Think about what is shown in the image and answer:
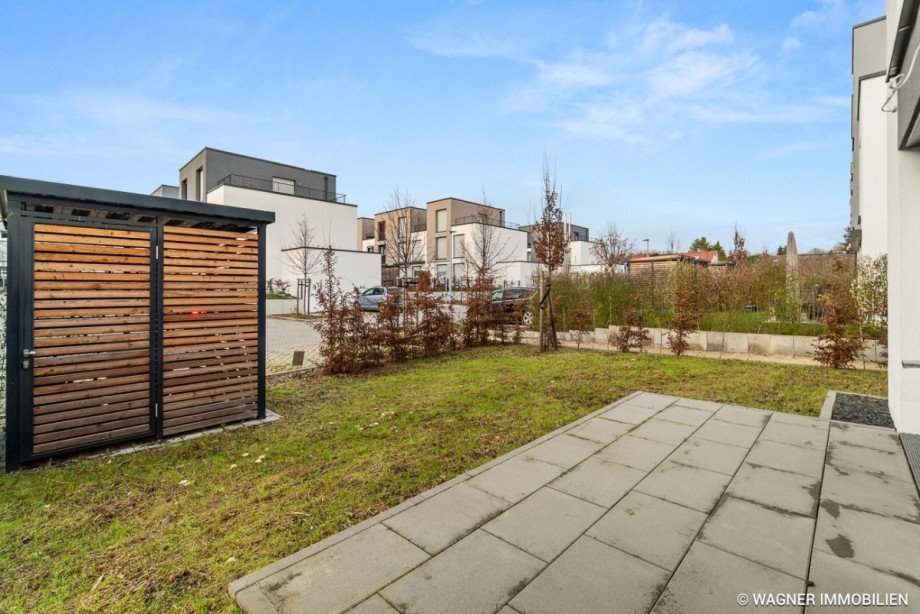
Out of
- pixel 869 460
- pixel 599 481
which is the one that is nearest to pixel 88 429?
pixel 599 481

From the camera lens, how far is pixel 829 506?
2.67 m

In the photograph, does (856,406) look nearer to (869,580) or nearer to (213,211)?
(869,580)

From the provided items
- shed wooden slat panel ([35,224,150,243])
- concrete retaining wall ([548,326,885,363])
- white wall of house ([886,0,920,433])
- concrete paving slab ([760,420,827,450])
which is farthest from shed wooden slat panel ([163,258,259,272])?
concrete retaining wall ([548,326,885,363])

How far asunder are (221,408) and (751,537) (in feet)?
15.3

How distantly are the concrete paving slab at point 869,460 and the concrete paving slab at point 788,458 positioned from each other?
0.11 metres

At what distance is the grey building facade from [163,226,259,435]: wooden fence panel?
24153mm

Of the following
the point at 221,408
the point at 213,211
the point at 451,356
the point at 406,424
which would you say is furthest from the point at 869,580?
the point at 451,356

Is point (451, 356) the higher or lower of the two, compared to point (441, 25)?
lower

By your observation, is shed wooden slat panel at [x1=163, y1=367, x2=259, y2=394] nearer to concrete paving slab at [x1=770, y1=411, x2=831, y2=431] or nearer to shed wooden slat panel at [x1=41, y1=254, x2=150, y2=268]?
shed wooden slat panel at [x1=41, y1=254, x2=150, y2=268]

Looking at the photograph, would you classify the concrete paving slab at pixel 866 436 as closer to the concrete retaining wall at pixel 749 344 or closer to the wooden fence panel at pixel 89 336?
the concrete retaining wall at pixel 749 344

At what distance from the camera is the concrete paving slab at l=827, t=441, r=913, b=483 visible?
3156 millimetres

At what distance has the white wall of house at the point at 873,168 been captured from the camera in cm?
1122

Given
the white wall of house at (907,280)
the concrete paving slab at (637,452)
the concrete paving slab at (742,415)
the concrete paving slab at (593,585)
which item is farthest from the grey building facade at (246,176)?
the concrete paving slab at (593,585)

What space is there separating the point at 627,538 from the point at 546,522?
0.44 m
